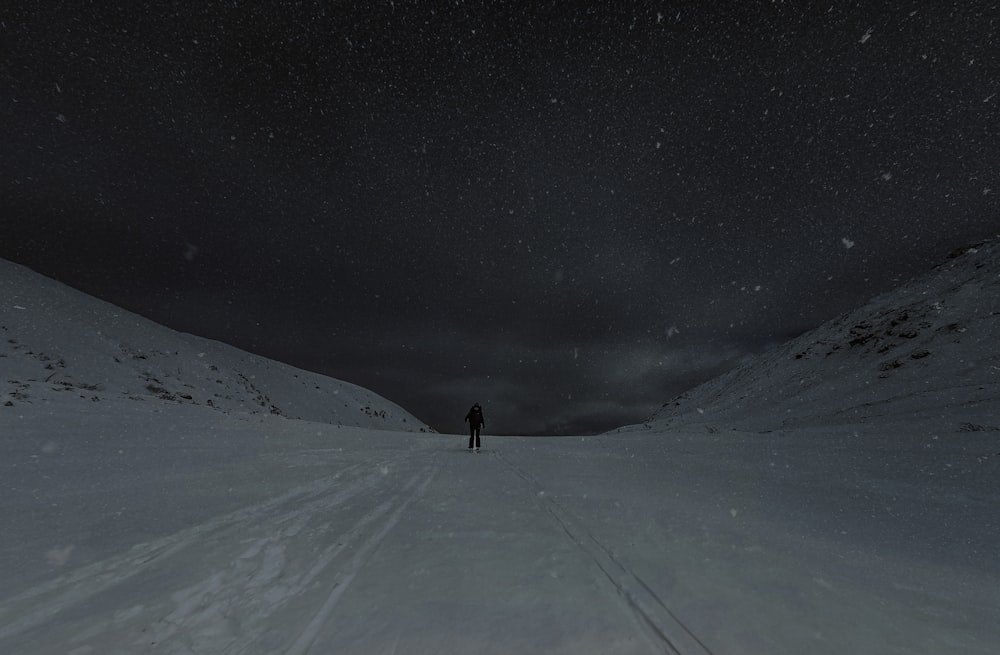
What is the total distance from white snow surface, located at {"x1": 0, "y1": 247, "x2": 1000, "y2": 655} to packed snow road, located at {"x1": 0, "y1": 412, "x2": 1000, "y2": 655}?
0.06 ft

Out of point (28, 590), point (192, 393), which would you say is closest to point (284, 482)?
point (28, 590)

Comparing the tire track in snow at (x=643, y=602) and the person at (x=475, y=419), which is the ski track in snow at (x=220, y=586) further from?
the person at (x=475, y=419)

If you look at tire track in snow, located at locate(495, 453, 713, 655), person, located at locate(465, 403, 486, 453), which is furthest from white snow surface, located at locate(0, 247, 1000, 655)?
person, located at locate(465, 403, 486, 453)

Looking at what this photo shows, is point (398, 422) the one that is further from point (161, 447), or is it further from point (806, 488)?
point (806, 488)

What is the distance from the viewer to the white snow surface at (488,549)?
2.27 m

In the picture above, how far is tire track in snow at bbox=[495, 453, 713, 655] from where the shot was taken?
7.06ft

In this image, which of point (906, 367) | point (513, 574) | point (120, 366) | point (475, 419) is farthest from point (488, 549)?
point (120, 366)

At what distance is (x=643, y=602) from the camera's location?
2.59 meters

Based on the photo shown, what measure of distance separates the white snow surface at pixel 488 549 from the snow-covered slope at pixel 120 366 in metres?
7.85

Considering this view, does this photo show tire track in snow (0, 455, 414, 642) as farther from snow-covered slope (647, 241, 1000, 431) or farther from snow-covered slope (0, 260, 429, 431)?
snow-covered slope (647, 241, 1000, 431)

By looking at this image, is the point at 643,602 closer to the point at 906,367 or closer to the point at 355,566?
the point at 355,566

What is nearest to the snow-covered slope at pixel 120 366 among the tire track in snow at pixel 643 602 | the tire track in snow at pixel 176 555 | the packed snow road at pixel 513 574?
the tire track in snow at pixel 176 555

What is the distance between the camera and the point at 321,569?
3.06 m

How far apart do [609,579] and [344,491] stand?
427 centimetres
